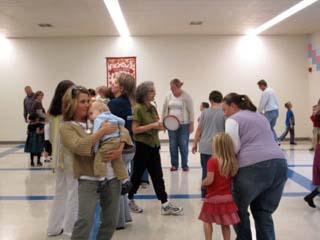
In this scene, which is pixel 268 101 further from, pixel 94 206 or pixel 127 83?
pixel 94 206

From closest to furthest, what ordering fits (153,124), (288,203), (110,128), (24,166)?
(110,128), (153,124), (288,203), (24,166)

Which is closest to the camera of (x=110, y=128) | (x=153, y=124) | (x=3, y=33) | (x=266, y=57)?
(x=110, y=128)

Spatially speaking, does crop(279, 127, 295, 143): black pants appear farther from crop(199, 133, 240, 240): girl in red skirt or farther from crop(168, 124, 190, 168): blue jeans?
crop(199, 133, 240, 240): girl in red skirt

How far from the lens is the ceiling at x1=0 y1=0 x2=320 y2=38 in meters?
7.16

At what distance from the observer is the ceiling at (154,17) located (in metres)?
7.16

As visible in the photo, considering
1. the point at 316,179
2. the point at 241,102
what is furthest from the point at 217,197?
the point at 316,179

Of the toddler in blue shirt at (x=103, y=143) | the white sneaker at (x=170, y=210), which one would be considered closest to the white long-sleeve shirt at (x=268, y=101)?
the white sneaker at (x=170, y=210)

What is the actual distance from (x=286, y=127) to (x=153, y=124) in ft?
25.1

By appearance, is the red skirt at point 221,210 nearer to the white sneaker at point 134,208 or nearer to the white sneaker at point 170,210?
the white sneaker at point 170,210

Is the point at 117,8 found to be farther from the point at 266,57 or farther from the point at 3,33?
the point at 266,57

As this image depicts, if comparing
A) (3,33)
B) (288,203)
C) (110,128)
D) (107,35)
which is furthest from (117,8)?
(110,128)

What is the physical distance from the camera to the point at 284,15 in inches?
336

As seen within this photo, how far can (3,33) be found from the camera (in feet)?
33.9

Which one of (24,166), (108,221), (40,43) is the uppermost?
(40,43)
